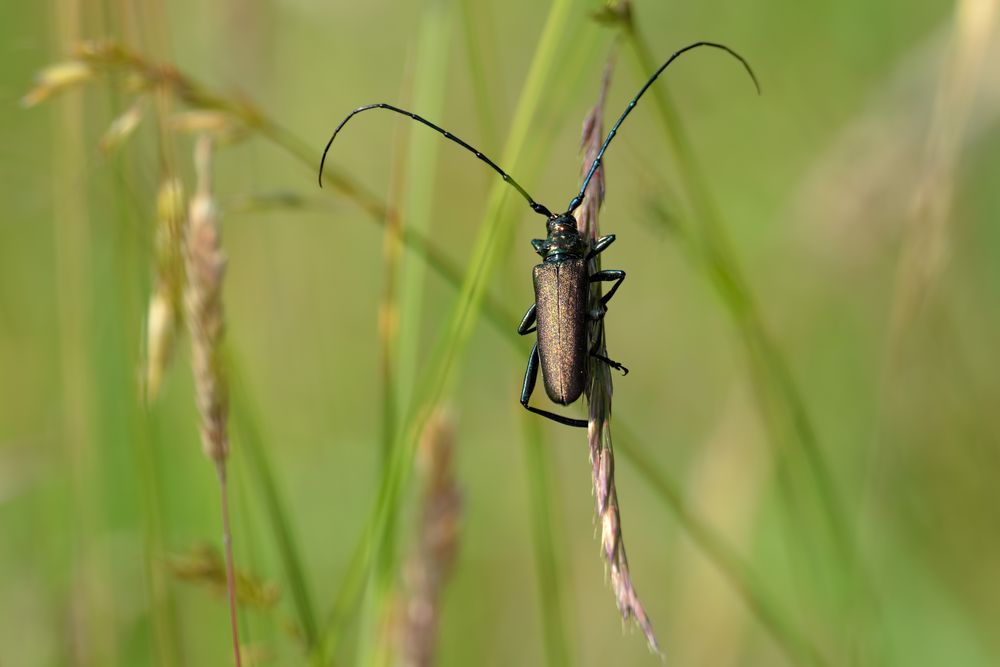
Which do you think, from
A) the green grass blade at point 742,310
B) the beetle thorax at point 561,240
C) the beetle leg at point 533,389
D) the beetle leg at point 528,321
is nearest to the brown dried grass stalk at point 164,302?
the beetle leg at point 533,389

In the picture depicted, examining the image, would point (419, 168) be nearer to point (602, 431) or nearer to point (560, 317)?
point (560, 317)

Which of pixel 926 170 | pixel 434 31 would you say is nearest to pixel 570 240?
pixel 434 31

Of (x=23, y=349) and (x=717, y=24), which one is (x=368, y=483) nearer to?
(x=23, y=349)

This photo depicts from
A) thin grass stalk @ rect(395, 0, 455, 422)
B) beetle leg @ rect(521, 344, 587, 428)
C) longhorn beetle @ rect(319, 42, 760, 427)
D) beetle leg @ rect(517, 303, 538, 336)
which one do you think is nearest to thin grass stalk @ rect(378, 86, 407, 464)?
thin grass stalk @ rect(395, 0, 455, 422)

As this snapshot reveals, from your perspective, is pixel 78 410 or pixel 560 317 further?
pixel 560 317

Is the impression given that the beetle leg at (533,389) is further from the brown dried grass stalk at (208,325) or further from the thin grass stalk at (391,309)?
the brown dried grass stalk at (208,325)

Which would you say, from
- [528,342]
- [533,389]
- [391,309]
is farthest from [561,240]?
[391,309]
